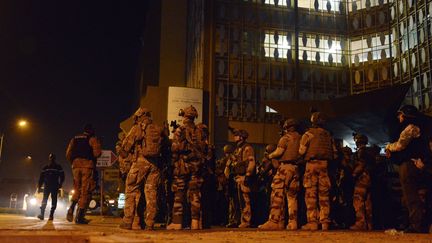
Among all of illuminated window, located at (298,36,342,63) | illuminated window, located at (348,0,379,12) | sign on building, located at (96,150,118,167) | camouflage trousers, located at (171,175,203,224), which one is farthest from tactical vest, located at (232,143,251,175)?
illuminated window, located at (348,0,379,12)

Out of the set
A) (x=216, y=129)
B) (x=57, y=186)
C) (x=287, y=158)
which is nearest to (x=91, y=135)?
(x=57, y=186)

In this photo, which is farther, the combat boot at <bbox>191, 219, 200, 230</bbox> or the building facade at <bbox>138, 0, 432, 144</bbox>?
the building facade at <bbox>138, 0, 432, 144</bbox>

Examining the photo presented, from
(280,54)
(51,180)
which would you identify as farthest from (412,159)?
(280,54)

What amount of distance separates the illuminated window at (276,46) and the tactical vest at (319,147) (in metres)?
18.4

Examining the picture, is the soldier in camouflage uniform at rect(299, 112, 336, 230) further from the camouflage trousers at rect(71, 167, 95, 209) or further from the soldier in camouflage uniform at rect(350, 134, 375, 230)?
the camouflage trousers at rect(71, 167, 95, 209)

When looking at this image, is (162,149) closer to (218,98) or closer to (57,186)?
(57,186)

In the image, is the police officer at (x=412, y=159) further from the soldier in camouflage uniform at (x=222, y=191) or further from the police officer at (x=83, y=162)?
the police officer at (x=83, y=162)

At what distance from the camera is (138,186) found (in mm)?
8602

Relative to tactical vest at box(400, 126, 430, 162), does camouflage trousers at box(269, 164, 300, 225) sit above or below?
below

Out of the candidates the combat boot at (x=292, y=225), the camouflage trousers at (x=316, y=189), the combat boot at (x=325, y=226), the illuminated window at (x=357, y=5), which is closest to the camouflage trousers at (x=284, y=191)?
the combat boot at (x=292, y=225)

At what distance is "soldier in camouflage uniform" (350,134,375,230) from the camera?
9.70 metres

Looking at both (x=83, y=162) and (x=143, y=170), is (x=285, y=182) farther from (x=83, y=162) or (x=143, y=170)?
(x=83, y=162)

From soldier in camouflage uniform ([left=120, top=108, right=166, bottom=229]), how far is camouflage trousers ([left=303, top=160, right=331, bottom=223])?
2.89 metres

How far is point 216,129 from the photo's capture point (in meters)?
25.5
